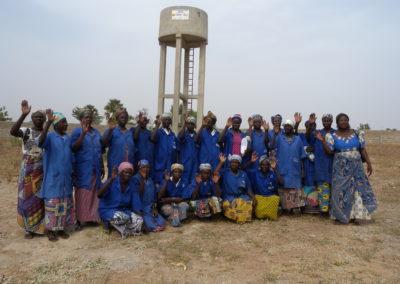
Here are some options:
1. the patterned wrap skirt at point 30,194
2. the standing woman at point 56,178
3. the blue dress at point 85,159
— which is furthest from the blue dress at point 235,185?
the patterned wrap skirt at point 30,194

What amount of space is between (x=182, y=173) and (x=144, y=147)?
31.6 inches

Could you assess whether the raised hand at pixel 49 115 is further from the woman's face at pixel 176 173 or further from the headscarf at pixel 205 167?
the headscarf at pixel 205 167

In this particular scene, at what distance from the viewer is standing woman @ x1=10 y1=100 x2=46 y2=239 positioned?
4262mm

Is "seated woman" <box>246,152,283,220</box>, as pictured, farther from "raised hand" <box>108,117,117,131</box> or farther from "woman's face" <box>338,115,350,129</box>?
"raised hand" <box>108,117,117,131</box>

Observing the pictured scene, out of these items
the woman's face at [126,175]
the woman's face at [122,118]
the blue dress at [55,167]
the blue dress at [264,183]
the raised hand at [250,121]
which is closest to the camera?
the blue dress at [55,167]

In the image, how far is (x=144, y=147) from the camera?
17.6ft

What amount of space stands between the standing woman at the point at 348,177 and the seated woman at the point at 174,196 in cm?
247

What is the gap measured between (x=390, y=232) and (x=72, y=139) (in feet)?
16.9

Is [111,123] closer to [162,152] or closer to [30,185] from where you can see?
[162,152]

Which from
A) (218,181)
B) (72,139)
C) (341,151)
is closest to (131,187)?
(72,139)

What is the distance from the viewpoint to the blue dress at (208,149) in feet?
18.1

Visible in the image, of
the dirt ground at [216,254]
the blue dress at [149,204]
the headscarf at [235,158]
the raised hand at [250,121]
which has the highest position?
the raised hand at [250,121]

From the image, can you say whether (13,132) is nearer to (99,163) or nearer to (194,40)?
(99,163)

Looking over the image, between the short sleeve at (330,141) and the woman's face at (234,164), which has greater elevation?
the short sleeve at (330,141)
